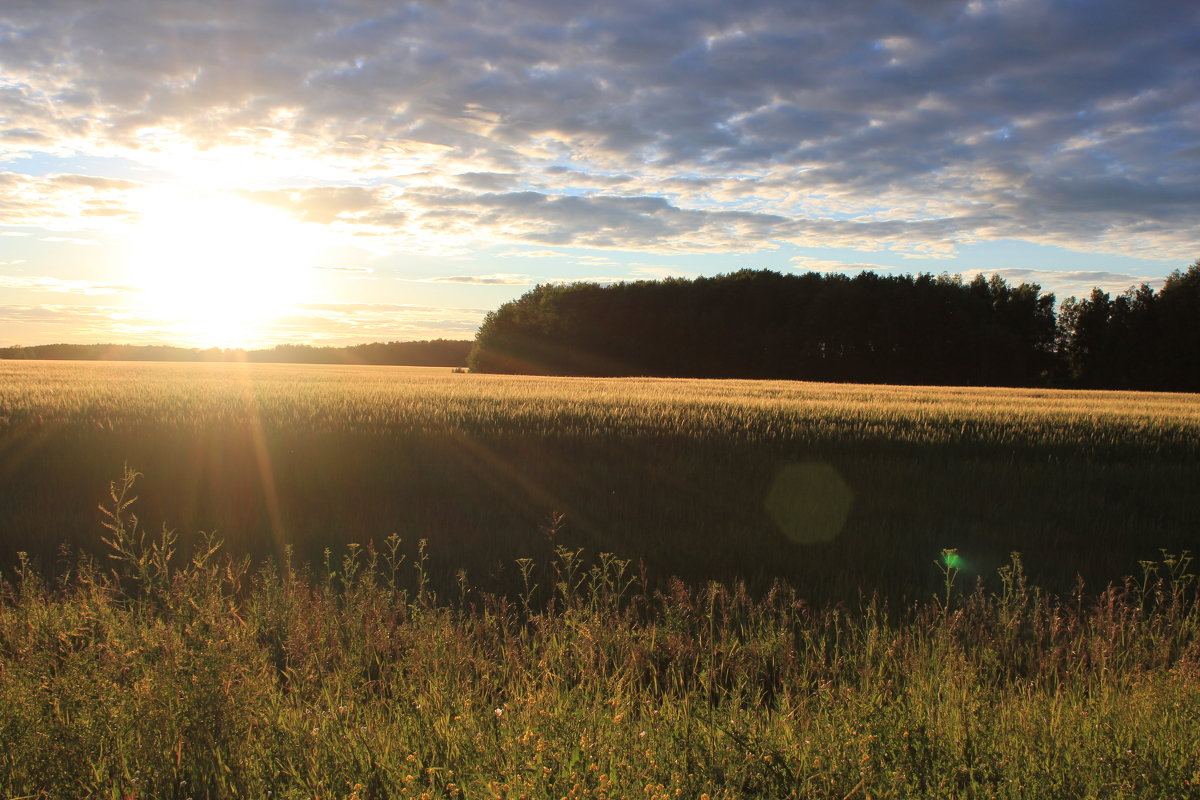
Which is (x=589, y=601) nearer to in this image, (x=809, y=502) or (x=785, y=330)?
(x=809, y=502)

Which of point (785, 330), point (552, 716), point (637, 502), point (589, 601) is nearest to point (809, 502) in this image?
point (637, 502)

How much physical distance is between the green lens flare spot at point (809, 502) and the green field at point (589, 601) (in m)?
0.07

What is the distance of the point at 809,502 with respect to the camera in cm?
927

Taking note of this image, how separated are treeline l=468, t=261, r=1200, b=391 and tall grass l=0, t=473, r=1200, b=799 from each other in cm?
5894

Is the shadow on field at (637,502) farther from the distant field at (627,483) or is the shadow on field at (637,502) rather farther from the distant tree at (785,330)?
the distant tree at (785,330)

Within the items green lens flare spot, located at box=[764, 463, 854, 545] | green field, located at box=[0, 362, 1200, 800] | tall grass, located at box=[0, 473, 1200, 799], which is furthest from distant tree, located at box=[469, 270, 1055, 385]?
tall grass, located at box=[0, 473, 1200, 799]

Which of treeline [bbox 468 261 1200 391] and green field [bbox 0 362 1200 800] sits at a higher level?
treeline [bbox 468 261 1200 391]

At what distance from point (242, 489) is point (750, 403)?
10271 millimetres

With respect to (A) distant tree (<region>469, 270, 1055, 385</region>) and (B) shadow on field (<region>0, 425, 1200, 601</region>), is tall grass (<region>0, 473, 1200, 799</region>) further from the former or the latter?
(A) distant tree (<region>469, 270, 1055, 385</region>)

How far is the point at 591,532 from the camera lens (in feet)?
25.5

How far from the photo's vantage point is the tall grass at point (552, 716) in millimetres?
2783

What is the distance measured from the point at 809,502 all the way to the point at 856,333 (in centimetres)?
5538

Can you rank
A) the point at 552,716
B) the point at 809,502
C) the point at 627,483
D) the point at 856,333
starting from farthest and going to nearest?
1. the point at 856,333
2. the point at 627,483
3. the point at 809,502
4. the point at 552,716

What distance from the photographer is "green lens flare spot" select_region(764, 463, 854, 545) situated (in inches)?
318
